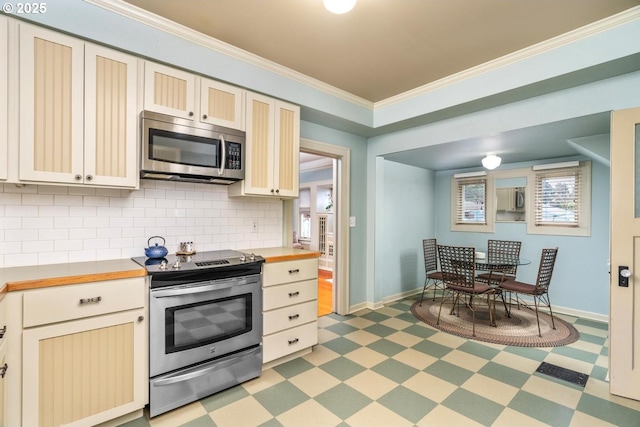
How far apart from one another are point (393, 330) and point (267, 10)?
328cm

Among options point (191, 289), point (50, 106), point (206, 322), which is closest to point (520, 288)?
point (206, 322)

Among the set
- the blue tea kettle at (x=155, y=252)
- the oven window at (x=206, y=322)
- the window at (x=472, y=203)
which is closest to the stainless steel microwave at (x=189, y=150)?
the blue tea kettle at (x=155, y=252)

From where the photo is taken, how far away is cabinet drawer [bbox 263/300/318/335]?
2524 mm

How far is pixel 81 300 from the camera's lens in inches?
67.1

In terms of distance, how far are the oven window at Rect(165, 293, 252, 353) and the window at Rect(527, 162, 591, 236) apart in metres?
4.36

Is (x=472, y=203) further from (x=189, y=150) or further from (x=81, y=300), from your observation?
(x=81, y=300)

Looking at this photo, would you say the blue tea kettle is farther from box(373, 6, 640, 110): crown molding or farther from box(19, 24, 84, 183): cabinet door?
box(373, 6, 640, 110): crown molding

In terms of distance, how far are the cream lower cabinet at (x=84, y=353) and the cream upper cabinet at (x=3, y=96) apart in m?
0.76

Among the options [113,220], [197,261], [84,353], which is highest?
[113,220]

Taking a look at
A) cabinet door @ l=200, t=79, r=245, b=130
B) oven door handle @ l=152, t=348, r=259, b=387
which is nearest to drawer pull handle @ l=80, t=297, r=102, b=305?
oven door handle @ l=152, t=348, r=259, b=387

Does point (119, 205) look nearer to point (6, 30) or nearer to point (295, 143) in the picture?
point (6, 30)

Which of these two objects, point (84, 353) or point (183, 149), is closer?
point (84, 353)

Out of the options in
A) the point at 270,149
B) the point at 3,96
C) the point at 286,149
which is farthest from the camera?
the point at 286,149

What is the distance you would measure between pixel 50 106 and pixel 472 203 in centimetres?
548
